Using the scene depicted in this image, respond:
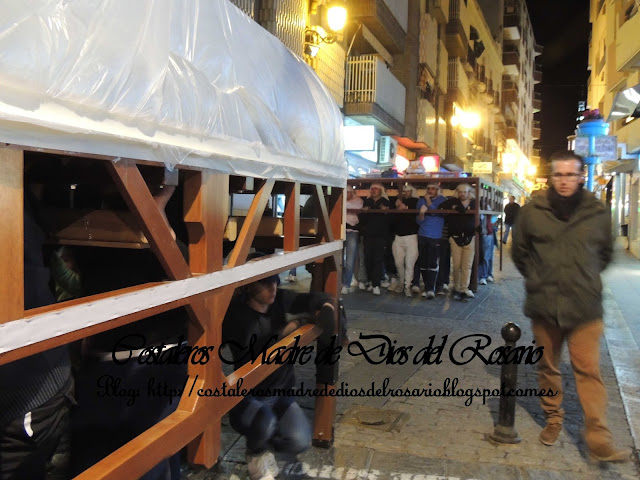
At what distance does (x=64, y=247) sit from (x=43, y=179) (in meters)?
0.36

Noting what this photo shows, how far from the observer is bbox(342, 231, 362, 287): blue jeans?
1116 centimetres

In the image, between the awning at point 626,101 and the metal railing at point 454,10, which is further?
the metal railing at point 454,10

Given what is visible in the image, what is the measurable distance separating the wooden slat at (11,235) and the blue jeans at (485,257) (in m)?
11.4

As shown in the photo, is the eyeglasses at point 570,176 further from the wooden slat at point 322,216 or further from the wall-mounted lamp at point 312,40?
the wall-mounted lamp at point 312,40

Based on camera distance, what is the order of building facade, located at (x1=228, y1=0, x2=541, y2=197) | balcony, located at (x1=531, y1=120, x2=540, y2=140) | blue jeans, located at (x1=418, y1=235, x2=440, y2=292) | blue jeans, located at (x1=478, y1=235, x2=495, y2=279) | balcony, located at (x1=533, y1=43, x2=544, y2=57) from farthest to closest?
balcony, located at (x1=531, y1=120, x2=540, y2=140) → balcony, located at (x1=533, y1=43, x2=544, y2=57) → building facade, located at (x1=228, y1=0, x2=541, y2=197) → blue jeans, located at (x1=478, y1=235, x2=495, y2=279) → blue jeans, located at (x1=418, y1=235, x2=440, y2=292)

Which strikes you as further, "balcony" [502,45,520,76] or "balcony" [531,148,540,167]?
"balcony" [531,148,540,167]

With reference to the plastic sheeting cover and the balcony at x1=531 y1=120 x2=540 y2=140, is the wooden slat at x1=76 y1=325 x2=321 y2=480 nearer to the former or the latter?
the plastic sheeting cover

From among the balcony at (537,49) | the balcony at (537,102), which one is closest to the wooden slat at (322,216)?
the balcony at (537,49)

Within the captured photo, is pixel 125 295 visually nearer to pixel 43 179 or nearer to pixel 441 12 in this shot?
pixel 43 179

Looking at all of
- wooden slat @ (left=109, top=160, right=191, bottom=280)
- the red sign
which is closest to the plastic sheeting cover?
wooden slat @ (left=109, top=160, right=191, bottom=280)

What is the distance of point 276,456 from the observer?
13.4 feet

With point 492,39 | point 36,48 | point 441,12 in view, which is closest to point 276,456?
point 36,48

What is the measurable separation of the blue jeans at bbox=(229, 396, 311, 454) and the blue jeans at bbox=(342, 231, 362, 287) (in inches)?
296

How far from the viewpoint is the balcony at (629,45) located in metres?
17.5
